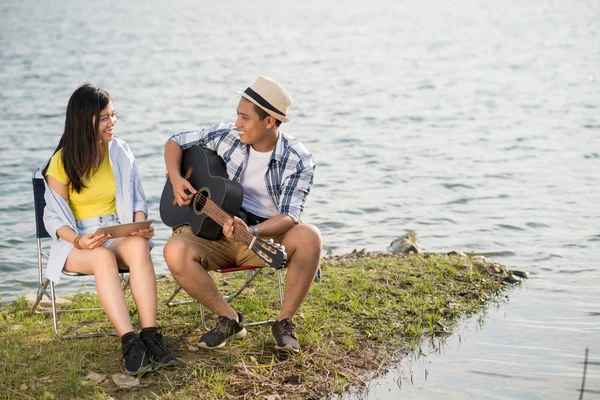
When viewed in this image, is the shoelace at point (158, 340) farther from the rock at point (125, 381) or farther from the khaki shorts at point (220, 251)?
the khaki shorts at point (220, 251)

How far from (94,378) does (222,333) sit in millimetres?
752

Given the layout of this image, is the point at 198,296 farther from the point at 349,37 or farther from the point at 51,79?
the point at 349,37

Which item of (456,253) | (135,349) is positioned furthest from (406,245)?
(135,349)

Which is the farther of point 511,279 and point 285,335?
point 511,279

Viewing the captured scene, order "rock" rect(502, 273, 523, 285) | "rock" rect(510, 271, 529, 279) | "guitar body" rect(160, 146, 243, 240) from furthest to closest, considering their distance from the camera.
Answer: "rock" rect(510, 271, 529, 279) < "rock" rect(502, 273, 523, 285) < "guitar body" rect(160, 146, 243, 240)

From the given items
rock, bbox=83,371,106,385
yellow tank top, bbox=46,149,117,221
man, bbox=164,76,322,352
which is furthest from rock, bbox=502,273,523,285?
rock, bbox=83,371,106,385

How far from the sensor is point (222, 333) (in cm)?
456

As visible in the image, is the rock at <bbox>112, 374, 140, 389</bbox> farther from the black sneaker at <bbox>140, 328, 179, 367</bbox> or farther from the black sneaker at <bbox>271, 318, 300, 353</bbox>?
the black sneaker at <bbox>271, 318, 300, 353</bbox>

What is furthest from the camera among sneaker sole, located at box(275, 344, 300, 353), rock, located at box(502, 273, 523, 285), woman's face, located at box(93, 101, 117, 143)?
rock, located at box(502, 273, 523, 285)

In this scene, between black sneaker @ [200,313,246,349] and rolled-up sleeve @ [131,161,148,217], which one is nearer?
black sneaker @ [200,313,246,349]

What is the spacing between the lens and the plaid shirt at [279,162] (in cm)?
476

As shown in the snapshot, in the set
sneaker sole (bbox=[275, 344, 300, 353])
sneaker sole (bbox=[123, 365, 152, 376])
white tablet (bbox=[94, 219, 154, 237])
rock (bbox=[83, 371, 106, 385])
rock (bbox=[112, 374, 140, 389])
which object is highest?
white tablet (bbox=[94, 219, 154, 237])

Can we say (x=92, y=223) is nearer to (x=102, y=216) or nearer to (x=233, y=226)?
A: (x=102, y=216)

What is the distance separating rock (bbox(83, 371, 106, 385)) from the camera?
4.14 meters
